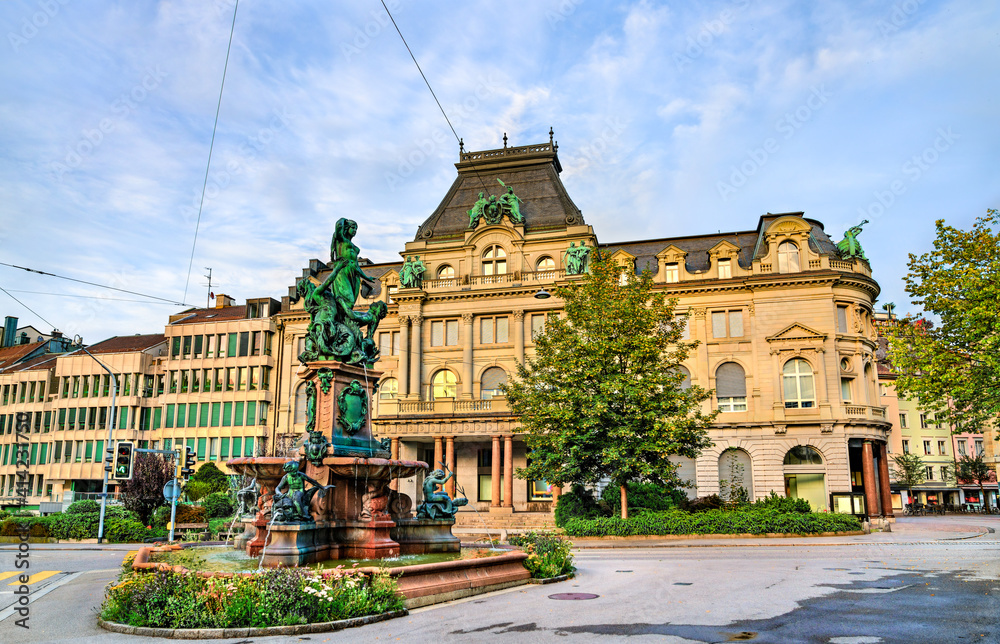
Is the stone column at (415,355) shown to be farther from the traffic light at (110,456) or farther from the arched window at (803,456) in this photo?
the arched window at (803,456)

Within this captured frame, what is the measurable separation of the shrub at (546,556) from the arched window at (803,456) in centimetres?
3267

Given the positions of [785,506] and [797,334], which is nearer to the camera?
[785,506]

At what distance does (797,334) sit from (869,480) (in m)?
9.36

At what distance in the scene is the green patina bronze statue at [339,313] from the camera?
53.3 feet

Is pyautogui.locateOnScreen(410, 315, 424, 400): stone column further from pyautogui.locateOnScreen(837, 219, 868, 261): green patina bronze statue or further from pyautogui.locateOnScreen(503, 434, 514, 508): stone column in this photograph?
pyautogui.locateOnScreen(837, 219, 868, 261): green patina bronze statue

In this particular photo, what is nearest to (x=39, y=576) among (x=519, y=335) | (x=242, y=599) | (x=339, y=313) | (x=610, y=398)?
(x=339, y=313)

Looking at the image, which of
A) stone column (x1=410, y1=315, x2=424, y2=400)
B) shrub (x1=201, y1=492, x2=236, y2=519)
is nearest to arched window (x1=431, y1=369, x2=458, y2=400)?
stone column (x1=410, y1=315, x2=424, y2=400)

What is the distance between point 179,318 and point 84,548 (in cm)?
3961

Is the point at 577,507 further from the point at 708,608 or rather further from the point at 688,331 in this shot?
the point at 708,608

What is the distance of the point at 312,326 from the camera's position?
16.4m

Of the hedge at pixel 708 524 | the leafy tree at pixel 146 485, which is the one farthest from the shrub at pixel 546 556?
the leafy tree at pixel 146 485

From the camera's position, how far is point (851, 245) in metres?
47.8

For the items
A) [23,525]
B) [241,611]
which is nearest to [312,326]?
[241,611]

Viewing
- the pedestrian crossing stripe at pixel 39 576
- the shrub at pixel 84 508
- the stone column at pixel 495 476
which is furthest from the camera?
the stone column at pixel 495 476
